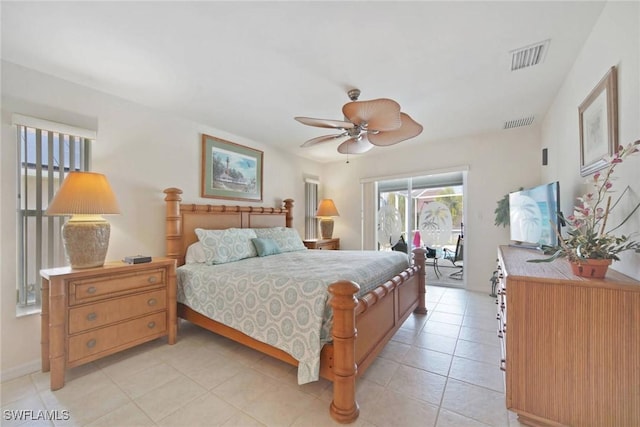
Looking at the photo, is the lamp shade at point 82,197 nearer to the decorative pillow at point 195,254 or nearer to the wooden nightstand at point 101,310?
the wooden nightstand at point 101,310

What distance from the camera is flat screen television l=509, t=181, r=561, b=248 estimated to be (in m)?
2.12

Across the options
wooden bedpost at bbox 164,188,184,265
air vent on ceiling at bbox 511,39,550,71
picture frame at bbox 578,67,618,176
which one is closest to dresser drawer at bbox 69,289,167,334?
wooden bedpost at bbox 164,188,184,265

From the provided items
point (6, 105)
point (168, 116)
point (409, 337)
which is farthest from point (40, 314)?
point (409, 337)

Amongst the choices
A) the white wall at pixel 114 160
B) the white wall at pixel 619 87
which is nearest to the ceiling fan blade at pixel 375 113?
the white wall at pixel 619 87

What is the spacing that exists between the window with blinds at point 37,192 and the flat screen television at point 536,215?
4146mm

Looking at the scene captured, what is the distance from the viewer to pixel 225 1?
1.49 metres

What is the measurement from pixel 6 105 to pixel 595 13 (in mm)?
4333

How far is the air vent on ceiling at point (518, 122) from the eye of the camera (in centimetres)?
329

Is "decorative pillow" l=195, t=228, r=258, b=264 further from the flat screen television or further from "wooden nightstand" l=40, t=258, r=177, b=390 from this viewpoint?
the flat screen television

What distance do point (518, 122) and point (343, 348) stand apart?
3.81 m

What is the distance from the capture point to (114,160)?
2.58 m

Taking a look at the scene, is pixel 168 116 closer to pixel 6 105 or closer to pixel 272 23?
pixel 6 105

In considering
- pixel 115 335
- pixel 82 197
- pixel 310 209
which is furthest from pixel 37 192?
pixel 310 209

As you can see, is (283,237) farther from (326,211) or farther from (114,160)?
(114,160)
